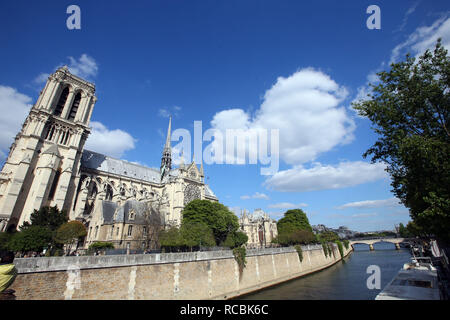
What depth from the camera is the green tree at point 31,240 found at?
1673cm

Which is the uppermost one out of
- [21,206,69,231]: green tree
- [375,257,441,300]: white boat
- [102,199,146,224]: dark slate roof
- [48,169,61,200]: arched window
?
[48,169,61,200]: arched window

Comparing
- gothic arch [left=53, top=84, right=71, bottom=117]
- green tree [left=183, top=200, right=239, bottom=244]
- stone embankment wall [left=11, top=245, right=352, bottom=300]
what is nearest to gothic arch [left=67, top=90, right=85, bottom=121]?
gothic arch [left=53, top=84, right=71, bottom=117]

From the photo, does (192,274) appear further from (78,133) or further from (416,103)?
(78,133)

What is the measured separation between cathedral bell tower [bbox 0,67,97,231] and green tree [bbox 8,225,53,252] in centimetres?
1254

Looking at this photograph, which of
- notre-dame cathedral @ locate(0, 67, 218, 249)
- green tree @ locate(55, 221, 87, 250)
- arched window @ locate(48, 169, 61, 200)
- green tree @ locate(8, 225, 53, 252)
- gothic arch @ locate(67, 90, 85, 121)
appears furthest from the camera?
gothic arch @ locate(67, 90, 85, 121)

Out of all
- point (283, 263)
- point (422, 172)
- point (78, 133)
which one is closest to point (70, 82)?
point (78, 133)

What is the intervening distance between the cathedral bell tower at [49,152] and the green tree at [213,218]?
18.7 m

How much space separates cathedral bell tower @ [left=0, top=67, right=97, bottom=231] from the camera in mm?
27734

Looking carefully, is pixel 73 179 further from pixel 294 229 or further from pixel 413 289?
pixel 294 229

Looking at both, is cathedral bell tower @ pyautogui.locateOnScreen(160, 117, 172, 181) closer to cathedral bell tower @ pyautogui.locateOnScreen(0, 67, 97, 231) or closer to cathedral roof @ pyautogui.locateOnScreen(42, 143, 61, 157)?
cathedral bell tower @ pyautogui.locateOnScreen(0, 67, 97, 231)

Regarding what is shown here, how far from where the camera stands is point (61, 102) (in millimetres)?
37312

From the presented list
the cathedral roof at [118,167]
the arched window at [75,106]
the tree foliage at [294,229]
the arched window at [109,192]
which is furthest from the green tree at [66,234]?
the tree foliage at [294,229]

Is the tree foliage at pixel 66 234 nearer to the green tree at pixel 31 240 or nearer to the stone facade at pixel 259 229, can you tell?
the green tree at pixel 31 240
